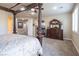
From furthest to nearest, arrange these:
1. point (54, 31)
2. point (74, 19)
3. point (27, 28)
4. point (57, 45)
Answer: point (54, 31)
point (57, 45)
point (27, 28)
point (74, 19)

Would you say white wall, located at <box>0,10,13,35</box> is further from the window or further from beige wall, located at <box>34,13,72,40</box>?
the window

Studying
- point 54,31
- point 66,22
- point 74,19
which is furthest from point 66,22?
point 54,31

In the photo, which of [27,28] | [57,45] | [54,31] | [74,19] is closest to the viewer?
[74,19]

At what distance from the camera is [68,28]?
62.6 inches

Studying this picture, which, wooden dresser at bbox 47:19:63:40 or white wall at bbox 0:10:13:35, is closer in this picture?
white wall at bbox 0:10:13:35

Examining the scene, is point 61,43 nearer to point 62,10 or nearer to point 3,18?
point 62,10

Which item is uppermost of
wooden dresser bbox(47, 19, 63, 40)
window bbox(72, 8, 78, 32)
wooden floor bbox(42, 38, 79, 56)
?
window bbox(72, 8, 78, 32)

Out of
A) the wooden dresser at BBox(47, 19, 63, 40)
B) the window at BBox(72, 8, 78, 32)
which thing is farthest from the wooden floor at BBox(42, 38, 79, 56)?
the window at BBox(72, 8, 78, 32)

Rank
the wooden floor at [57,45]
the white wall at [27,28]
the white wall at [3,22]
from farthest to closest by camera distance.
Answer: the wooden floor at [57,45] → the white wall at [27,28] → the white wall at [3,22]

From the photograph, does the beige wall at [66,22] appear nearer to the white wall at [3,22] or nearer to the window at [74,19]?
the window at [74,19]

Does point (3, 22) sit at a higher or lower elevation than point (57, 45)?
higher

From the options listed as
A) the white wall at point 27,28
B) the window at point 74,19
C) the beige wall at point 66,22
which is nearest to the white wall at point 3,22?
the white wall at point 27,28

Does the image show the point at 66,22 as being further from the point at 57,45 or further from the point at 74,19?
the point at 57,45

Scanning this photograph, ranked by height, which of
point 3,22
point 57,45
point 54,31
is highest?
point 3,22
